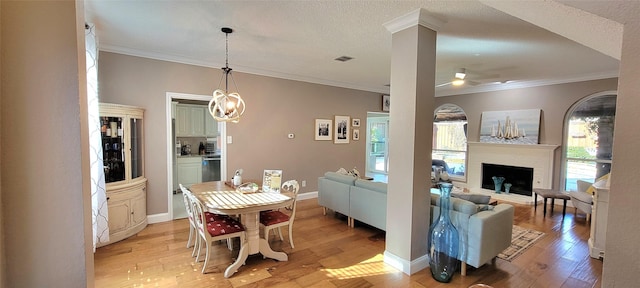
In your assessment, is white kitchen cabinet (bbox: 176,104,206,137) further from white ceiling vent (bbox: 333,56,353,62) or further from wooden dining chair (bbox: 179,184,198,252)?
white ceiling vent (bbox: 333,56,353,62)

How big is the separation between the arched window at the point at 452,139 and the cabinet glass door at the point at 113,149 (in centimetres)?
613

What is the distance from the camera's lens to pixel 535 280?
2.61 metres

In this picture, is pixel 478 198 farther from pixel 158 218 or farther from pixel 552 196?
pixel 158 218

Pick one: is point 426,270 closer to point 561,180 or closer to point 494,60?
point 494,60

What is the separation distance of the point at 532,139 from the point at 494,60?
8.30ft

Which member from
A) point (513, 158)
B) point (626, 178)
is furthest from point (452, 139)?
point (626, 178)

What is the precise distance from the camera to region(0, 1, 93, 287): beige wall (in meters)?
0.81

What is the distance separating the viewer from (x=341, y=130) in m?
6.12

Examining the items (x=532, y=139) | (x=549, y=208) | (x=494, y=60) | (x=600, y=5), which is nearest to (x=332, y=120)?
(x=494, y=60)

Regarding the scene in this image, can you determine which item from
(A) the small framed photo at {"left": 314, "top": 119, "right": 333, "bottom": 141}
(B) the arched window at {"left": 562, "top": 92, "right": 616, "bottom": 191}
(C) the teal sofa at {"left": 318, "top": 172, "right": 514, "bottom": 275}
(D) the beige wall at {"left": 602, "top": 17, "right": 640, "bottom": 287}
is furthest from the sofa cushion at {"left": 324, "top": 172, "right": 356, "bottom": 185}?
(B) the arched window at {"left": 562, "top": 92, "right": 616, "bottom": 191}

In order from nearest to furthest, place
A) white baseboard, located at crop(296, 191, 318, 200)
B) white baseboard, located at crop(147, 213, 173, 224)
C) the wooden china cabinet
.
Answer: the wooden china cabinet < white baseboard, located at crop(147, 213, 173, 224) < white baseboard, located at crop(296, 191, 318, 200)

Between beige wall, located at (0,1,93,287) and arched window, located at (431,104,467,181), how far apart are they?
6.72 meters

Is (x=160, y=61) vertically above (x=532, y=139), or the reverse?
(x=160, y=61)

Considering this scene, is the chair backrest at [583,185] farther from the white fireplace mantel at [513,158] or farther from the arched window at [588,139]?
the white fireplace mantel at [513,158]
